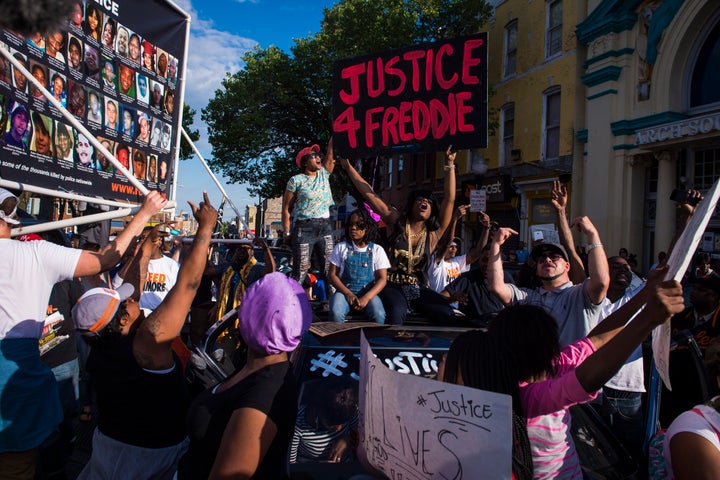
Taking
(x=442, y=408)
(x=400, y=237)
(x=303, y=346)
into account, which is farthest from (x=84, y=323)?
(x=400, y=237)

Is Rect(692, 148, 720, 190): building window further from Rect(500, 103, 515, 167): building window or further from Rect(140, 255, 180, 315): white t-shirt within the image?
Rect(140, 255, 180, 315): white t-shirt

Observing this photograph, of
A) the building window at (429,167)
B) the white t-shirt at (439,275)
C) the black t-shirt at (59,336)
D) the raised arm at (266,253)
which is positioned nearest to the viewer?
the black t-shirt at (59,336)

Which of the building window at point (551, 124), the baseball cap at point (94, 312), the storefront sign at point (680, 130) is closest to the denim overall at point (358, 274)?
the baseball cap at point (94, 312)

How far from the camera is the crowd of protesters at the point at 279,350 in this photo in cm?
169

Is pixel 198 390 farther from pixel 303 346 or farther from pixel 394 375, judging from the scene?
pixel 394 375

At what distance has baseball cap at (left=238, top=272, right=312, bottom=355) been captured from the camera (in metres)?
1.81

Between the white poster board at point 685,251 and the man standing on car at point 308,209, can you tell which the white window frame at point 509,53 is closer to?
the man standing on car at point 308,209

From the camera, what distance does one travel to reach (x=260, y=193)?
2503 cm

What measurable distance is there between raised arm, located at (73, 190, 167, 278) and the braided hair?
5.65 feet

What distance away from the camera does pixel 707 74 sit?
1255cm

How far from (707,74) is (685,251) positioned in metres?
14.0

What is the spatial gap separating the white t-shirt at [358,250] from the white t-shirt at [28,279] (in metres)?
2.28

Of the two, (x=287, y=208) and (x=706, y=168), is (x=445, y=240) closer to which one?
(x=287, y=208)

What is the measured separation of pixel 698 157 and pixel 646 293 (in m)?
13.3
